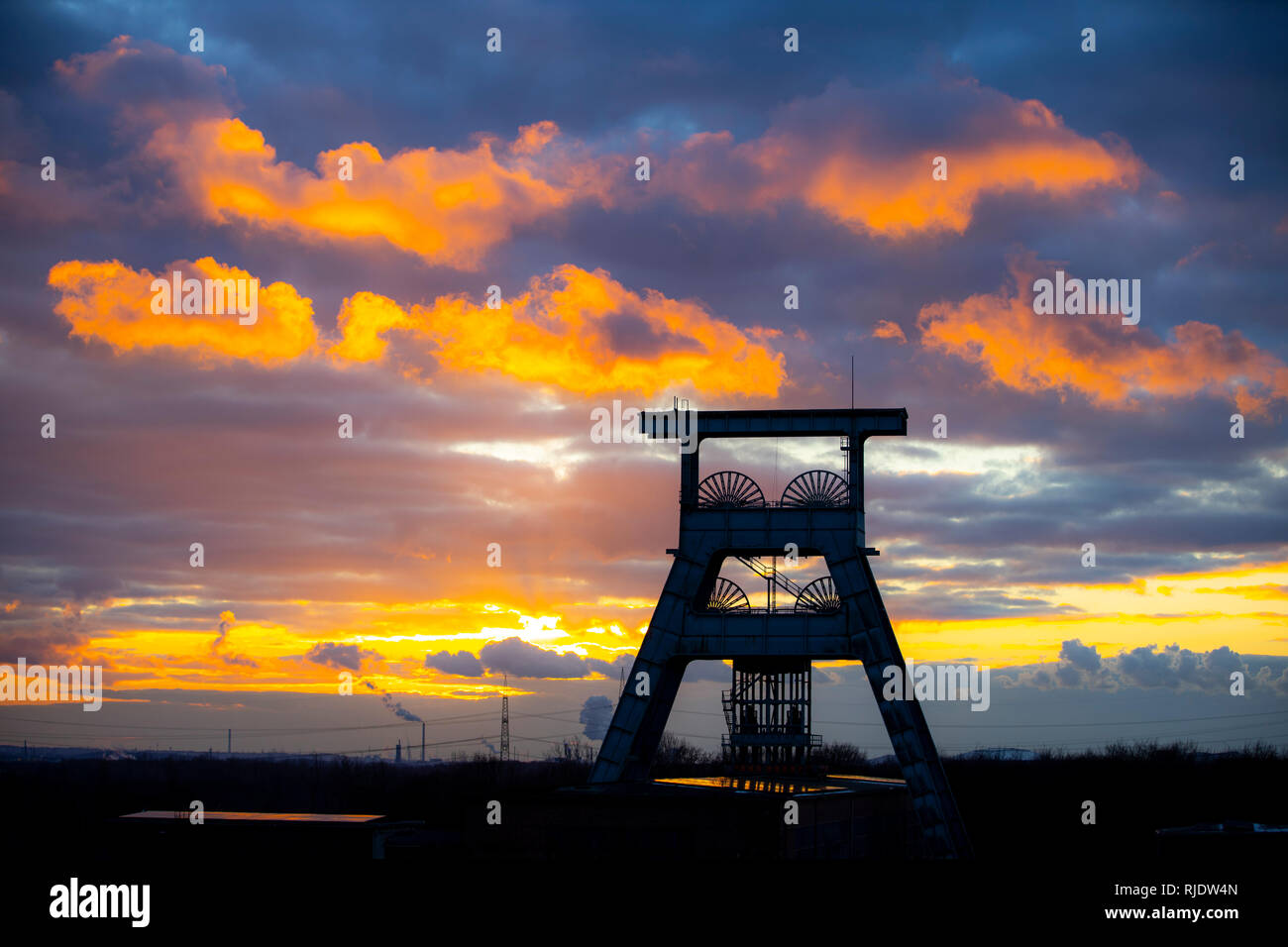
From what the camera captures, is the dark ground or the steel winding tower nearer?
the dark ground

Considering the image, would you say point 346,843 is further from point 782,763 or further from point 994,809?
point 994,809

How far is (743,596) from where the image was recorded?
150 ft

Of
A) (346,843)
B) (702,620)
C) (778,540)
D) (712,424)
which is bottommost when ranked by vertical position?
(346,843)

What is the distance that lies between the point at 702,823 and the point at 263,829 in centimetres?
1562

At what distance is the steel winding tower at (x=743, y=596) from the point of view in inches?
1736

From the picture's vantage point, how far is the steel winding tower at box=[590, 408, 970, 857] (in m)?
44.1

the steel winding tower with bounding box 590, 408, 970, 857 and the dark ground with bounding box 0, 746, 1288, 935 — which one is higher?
the steel winding tower with bounding box 590, 408, 970, 857
